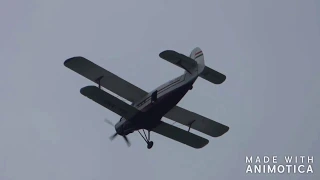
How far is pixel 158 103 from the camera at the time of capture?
31766 mm

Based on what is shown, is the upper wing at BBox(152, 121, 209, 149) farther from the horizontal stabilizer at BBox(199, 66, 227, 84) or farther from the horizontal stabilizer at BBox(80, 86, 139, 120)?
the horizontal stabilizer at BBox(199, 66, 227, 84)

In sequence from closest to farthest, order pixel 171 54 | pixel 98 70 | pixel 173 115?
pixel 171 54 → pixel 98 70 → pixel 173 115

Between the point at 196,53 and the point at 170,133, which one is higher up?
the point at 196,53

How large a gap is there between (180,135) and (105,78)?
4080mm

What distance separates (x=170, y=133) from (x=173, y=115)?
137 cm

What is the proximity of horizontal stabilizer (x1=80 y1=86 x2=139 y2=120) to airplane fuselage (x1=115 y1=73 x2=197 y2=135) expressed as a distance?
454 millimetres

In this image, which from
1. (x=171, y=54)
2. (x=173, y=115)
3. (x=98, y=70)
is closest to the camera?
(x=171, y=54)

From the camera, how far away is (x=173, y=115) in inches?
1388

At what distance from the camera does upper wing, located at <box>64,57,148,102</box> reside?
1262 inches

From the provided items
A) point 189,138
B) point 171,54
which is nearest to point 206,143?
point 189,138

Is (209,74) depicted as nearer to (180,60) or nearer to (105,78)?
(180,60)

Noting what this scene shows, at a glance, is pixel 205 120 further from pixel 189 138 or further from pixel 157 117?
pixel 157 117

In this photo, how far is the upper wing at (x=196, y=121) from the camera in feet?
115

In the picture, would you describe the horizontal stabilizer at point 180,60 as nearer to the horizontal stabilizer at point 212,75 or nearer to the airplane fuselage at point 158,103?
the airplane fuselage at point 158,103
